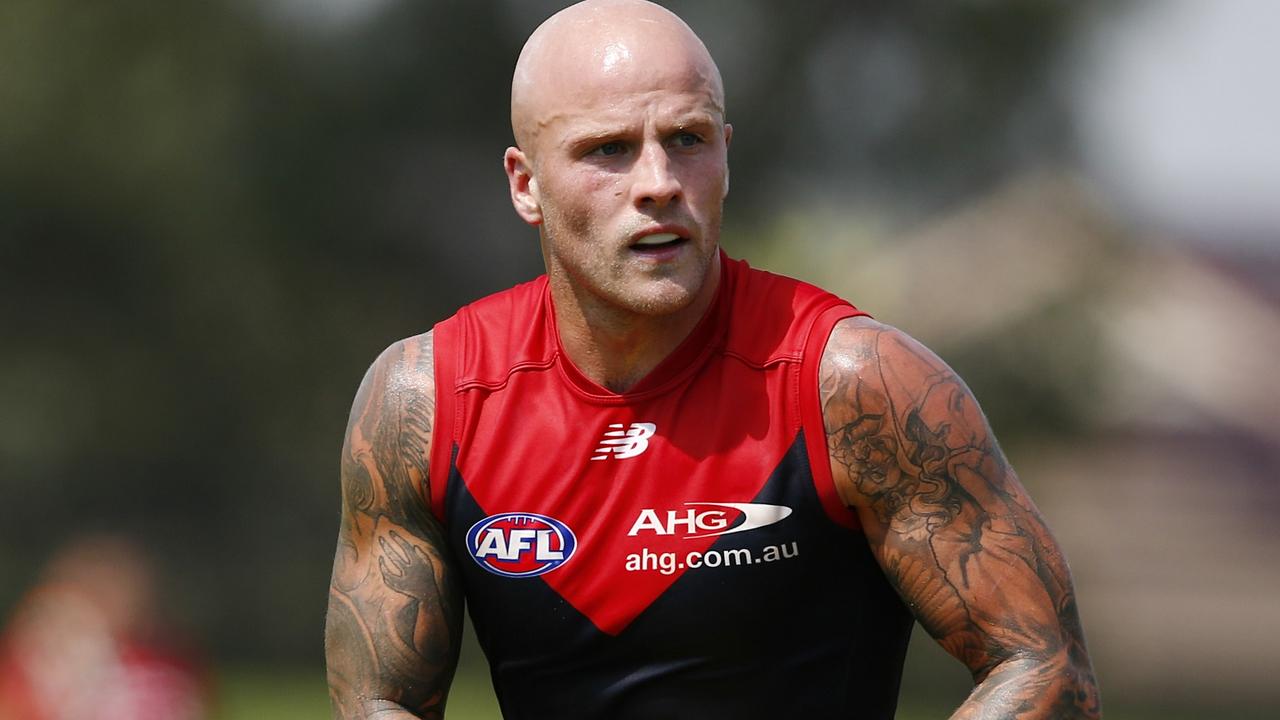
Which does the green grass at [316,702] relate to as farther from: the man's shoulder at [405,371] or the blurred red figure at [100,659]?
the man's shoulder at [405,371]

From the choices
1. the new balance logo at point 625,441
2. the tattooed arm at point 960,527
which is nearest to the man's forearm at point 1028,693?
the tattooed arm at point 960,527

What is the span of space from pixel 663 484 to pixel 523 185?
98 centimetres

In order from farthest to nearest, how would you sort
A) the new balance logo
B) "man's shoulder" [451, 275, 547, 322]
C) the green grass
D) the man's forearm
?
the green grass < "man's shoulder" [451, 275, 547, 322] < the new balance logo < the man's forearm

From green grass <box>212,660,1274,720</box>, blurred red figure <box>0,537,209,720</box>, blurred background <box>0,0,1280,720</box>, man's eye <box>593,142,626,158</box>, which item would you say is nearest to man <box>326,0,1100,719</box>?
man's eye <box>593,142,626,158</box>

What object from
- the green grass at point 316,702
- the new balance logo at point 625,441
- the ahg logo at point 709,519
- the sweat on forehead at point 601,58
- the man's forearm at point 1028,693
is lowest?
the green grass at point 316,702

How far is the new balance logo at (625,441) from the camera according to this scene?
4.90 meters

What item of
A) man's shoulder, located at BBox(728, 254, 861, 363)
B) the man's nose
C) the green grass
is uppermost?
the man's nose

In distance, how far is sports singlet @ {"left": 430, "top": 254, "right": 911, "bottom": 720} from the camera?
4.76m

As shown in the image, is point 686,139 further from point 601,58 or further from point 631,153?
point 601,58

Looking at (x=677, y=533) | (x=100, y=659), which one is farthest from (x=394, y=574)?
(x=100, y=659)

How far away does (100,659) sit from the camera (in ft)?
44.5

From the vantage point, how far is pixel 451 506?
195 inches

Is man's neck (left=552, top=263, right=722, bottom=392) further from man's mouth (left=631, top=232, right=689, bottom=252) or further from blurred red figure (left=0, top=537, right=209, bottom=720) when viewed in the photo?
blurred red figure (left=0, top=537, right=209, bottom=720)

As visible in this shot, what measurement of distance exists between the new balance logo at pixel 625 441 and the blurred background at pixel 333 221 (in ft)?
65.6
